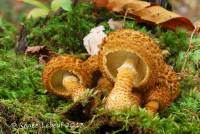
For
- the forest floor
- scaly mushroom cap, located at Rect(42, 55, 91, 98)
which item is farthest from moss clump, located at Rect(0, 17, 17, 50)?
scaly mushroom cap, located at Rect(42, 55, 91, 98)

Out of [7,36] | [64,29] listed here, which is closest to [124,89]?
[64,29]

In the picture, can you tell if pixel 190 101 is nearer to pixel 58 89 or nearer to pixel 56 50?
pixel 58 89

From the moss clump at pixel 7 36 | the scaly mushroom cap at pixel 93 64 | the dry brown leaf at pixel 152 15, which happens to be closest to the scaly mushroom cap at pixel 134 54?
the scaly mushroom cap at pixel 93 64

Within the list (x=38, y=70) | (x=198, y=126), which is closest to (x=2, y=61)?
(x=38, y=70)

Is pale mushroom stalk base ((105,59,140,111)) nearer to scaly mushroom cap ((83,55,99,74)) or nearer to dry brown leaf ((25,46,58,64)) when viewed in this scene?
scaly mushroom cap ((83,55,99,74))

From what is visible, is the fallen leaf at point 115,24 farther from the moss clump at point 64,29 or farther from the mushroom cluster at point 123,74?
the mushroom cluster at point 123,74

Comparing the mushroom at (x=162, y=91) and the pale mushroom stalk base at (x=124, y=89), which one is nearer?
the pale mushroom stalk base at (x=124, y=89)

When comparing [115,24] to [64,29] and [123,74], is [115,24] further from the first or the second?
[123,74]
